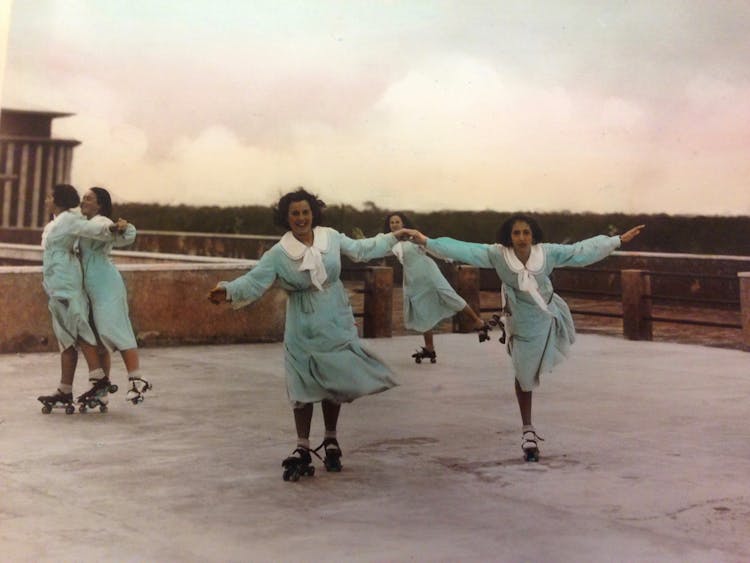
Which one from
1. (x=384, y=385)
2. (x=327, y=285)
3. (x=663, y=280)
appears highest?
(x=663, y=280)

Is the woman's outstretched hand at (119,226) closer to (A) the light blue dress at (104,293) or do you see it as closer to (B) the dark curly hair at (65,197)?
(A) the light blue dress at (104,293)

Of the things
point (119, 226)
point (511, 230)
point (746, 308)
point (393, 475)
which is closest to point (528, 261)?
point (511, 230)

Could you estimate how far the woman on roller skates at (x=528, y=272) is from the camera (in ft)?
19.6

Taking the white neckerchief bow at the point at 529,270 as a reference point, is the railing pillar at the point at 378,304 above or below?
above

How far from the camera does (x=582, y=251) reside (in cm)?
602

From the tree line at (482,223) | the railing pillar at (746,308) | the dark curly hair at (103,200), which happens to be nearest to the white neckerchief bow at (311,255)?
the dark curly hair at (103,200)

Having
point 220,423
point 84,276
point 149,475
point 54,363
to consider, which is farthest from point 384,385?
point 54,363

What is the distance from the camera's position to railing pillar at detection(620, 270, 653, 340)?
1162 cm

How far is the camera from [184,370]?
29.5 ft

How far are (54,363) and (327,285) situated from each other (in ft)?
14.0

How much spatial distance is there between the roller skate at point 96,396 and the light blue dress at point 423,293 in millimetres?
3251

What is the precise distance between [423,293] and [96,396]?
3.52 m

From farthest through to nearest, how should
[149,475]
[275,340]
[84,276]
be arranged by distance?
[275,340] → [84,276] → [149,475]

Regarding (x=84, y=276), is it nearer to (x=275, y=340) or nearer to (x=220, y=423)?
(x=220, y=423)
